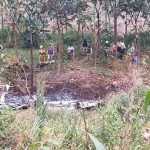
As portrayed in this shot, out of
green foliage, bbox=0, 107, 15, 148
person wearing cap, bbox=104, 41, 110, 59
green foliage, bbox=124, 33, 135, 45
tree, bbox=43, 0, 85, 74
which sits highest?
tree, bbox=43, 0, 85, 74

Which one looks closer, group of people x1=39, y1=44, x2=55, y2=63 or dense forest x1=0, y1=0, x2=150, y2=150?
dense forest x1=0, y1=0, x2=150, y2=150

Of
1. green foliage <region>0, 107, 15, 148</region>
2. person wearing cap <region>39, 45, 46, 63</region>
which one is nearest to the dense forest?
person wearing cap <region>39, 45, 46, 63</region>

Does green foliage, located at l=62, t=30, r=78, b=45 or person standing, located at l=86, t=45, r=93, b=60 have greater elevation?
green foliage, located at l=62, t=30, r=78, b=45

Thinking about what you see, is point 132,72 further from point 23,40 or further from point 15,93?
point 23,40

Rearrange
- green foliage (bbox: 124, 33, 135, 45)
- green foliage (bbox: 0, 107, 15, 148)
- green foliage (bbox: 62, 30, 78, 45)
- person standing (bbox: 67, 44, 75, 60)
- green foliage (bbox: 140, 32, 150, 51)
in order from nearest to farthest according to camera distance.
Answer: green foliage (bbox: 0, 107, 15, 148) → person standing (bbox: 67, 44, 75, 60) → green foliage (bbox: 140, 32, 150, 51) → green foliage (bbox: 124, 33, 135, 45) → green foliage (bbox: 62, 30, 78, 45)

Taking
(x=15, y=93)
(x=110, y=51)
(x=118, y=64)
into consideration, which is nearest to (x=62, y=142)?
(x=15, y=93)

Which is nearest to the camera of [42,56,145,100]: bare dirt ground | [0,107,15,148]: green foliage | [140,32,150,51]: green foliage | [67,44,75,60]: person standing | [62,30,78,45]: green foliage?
[0,107,15,148]: green foliage

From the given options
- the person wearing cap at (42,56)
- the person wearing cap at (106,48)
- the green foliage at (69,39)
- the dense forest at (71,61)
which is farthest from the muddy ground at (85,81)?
the green foliage at (69,39)

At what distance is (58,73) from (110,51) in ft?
10.1

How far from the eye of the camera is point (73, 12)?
17281 mm

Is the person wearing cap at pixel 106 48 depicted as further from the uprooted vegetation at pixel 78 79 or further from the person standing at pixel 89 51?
the uprooted vegetation at pixel 78 79

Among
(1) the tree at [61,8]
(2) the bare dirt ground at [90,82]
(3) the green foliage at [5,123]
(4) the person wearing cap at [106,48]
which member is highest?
(1) the tree at [61,8]

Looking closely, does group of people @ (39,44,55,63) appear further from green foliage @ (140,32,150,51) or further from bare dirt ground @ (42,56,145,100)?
green foliage @ (140,32,150,51)

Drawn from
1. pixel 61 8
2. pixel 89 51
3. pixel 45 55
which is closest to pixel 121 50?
pixel 89 51
